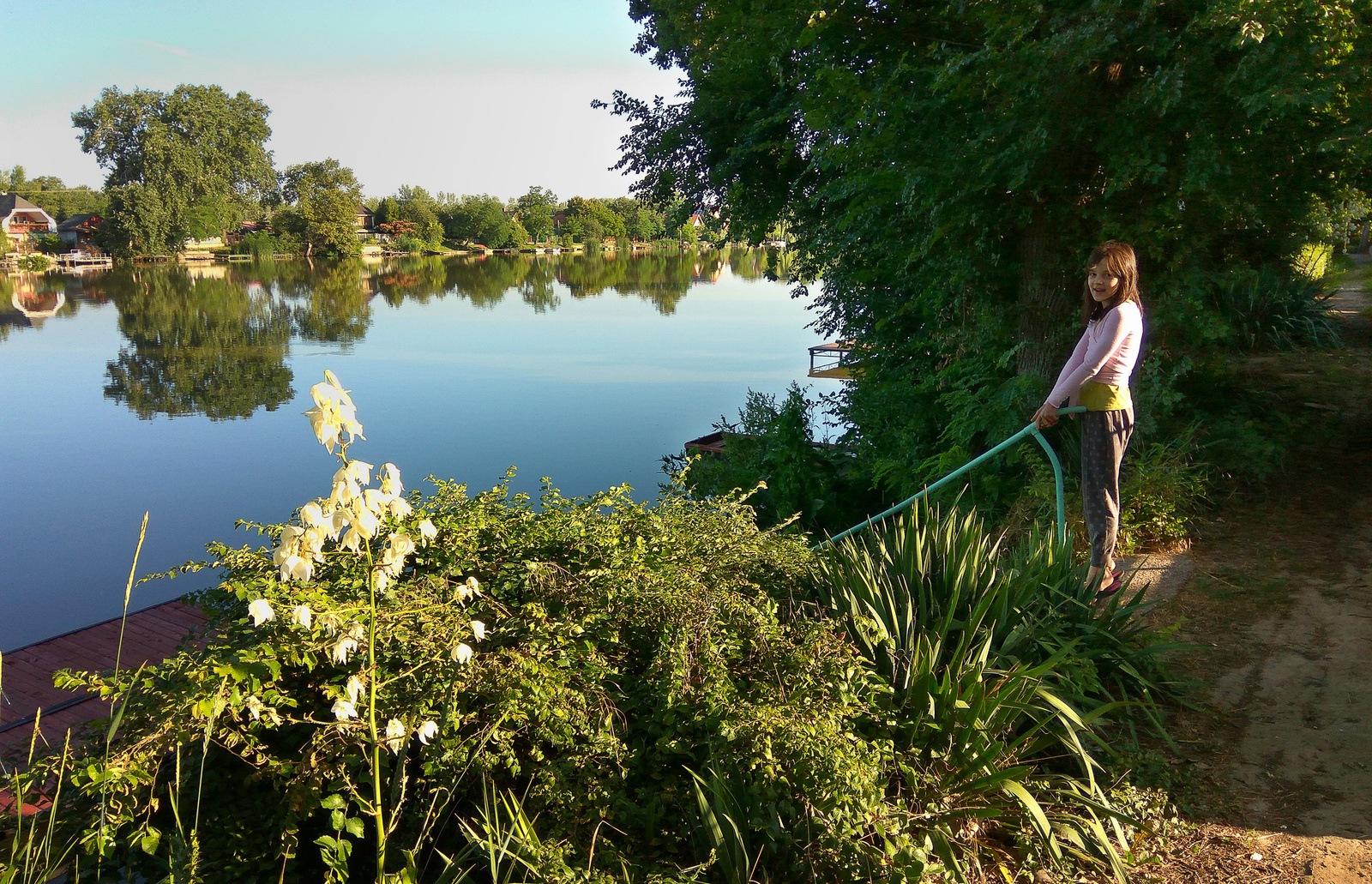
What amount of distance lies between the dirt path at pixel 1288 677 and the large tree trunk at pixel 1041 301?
5.98 feet

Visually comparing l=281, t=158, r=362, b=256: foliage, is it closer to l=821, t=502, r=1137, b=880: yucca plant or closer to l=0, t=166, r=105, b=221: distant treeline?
l=0, t=166, r=105, b=221: distant treeline

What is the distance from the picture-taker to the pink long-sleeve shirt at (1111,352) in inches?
168

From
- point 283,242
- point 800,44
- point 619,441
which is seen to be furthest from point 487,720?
point 283,242

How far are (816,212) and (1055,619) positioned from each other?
320 inches

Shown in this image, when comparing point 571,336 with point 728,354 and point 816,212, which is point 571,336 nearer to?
point 728,354

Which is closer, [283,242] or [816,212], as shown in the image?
[816,212]

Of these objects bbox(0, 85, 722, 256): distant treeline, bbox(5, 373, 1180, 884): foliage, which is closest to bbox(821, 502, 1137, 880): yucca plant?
bbox(5, 373, 1180, 884): foliage

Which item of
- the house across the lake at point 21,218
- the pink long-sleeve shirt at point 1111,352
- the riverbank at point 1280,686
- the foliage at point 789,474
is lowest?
the foliage at point 789,474

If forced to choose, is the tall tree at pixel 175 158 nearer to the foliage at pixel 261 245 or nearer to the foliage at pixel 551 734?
the foliage at pixel 261 245

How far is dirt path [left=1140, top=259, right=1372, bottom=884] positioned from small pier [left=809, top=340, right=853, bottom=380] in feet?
16.7

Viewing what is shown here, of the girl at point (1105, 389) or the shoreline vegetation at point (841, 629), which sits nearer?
the shoreline vegetation at point (841, 629)

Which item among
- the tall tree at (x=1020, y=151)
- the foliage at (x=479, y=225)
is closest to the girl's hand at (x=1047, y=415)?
the tall tree at (x=1020, y=151)

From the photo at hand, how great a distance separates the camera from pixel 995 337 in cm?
771

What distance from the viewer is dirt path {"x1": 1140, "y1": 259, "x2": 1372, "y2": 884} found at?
286 cm
